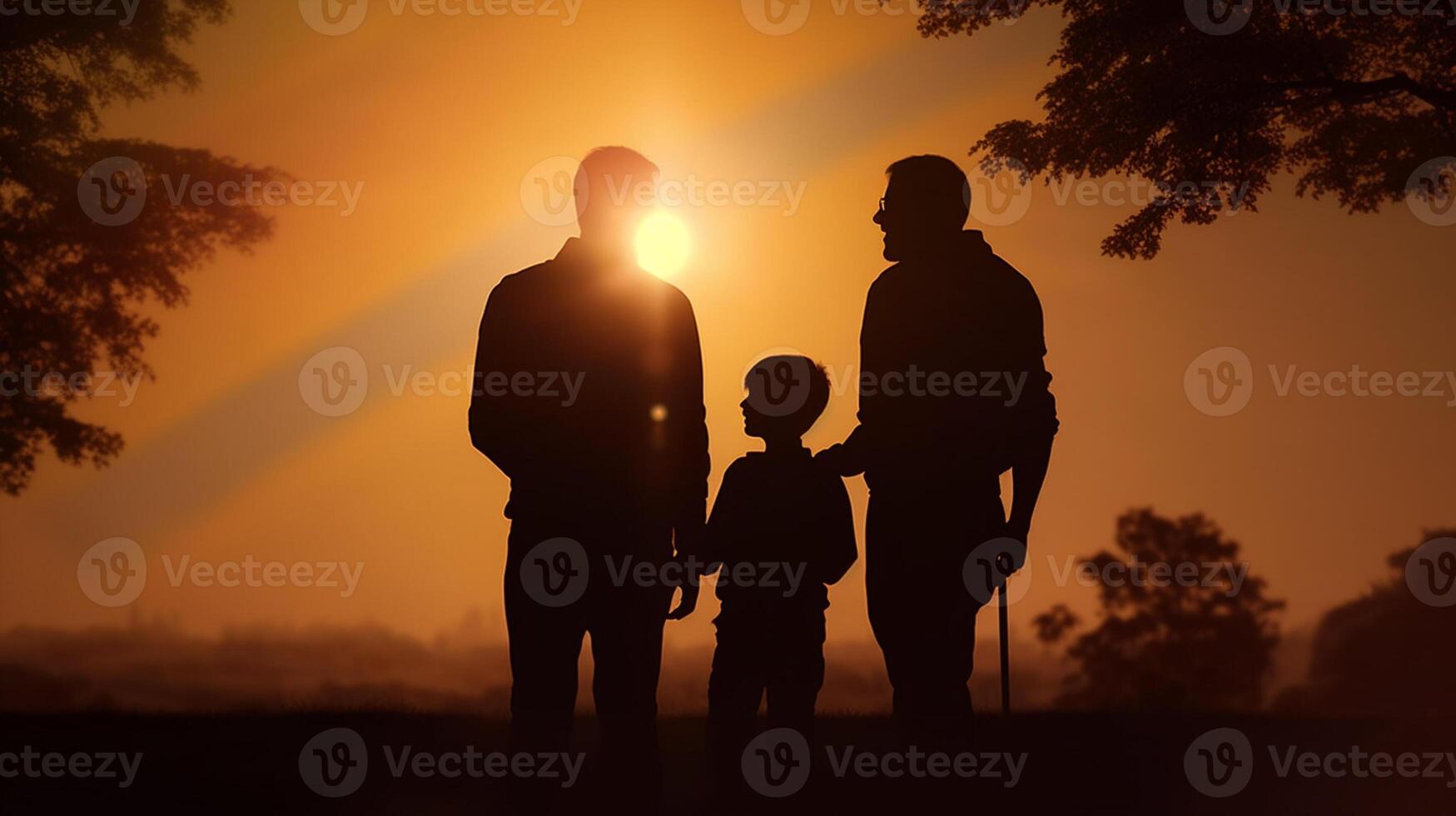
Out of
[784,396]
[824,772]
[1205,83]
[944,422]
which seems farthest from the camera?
[1205,83]

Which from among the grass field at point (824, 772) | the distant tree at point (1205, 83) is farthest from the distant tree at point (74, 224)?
the distant tree at point (1205, 83)

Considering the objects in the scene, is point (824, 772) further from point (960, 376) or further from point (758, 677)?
point (960, 376)

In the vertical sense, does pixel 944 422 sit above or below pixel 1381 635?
below

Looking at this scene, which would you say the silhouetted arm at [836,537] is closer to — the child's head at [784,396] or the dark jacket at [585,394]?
the child's head at [784,396]

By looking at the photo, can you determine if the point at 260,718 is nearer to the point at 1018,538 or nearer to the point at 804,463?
the point at 804,463

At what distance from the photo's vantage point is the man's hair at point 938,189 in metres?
5.98

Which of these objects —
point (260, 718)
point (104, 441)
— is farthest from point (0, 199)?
point (260, 718)

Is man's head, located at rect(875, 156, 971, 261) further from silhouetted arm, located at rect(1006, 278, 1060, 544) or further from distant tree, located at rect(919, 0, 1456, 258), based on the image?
distant tree, located at rect(919, 0, 1456, 258)

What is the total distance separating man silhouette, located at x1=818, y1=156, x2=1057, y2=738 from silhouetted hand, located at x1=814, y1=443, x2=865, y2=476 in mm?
293

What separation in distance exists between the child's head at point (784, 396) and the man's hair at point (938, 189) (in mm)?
1043

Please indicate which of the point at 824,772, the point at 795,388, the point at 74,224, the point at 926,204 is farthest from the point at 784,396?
the point at 74,224

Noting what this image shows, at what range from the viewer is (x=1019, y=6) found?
1352 cm

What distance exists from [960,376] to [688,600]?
1889 mm

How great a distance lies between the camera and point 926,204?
600 cm
